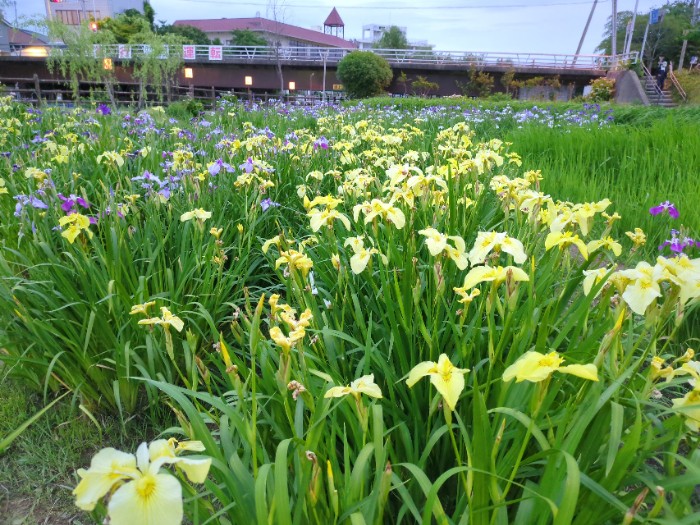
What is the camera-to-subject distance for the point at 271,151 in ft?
11.8

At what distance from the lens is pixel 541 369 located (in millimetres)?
833

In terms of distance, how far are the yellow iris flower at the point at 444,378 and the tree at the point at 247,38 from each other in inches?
2226

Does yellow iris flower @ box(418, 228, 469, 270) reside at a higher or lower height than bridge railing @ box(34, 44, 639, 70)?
lower

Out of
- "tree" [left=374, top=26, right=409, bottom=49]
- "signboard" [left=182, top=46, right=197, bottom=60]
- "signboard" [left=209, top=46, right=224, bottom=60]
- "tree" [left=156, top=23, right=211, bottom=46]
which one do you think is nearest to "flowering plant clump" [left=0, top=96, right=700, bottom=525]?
"signboard" [left=182, top=46, right=197, bottom=60]

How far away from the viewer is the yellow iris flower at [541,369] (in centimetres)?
81

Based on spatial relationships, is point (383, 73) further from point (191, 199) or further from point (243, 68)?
point (191, 199)

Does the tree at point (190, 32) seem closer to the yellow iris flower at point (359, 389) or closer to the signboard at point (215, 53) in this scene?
the signboard at point (215, 53)

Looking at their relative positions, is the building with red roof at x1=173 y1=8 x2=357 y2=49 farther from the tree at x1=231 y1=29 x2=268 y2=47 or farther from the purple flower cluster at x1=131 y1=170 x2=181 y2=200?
the purple flower cluster at x1=131 y1=170 x2=181 y2=200

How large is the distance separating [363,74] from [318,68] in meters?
6.32

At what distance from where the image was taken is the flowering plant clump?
0.92m

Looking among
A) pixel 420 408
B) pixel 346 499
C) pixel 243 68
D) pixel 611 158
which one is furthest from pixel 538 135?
pixel 243 68

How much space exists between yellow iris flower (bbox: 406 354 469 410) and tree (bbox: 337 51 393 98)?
27.2m

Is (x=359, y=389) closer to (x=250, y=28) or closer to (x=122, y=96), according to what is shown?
(x=122, y=96)

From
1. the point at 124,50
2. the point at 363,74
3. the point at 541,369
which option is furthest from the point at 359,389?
the point at 124,50
